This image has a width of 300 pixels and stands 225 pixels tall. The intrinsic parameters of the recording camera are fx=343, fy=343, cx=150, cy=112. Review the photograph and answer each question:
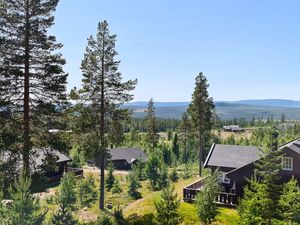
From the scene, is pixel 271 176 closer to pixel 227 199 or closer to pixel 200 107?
pixel 227 199

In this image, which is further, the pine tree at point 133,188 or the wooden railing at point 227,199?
the pine tree at point 133,188

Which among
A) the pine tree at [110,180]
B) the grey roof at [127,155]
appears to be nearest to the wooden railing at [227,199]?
the pine tree at [110,180]

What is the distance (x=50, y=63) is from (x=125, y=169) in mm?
60609

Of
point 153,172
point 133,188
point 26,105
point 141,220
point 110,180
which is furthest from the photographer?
point 153,172

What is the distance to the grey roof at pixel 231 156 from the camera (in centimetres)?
3831

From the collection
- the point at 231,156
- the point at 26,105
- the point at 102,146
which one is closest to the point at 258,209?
the point at 102,146

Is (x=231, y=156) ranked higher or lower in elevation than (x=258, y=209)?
higher

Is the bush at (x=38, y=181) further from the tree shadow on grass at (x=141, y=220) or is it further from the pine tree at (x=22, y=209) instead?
the tree shadow on grass at (x=141, y=220)

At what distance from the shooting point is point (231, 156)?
3984 centimetres

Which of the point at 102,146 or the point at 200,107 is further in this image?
the point at 200,107

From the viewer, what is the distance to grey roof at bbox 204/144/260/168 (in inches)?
1508

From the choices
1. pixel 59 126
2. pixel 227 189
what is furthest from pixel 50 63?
pixel 227 189

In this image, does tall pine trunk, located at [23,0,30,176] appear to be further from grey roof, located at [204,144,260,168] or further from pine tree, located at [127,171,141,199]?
pine tree, located at [127,171,141,199]

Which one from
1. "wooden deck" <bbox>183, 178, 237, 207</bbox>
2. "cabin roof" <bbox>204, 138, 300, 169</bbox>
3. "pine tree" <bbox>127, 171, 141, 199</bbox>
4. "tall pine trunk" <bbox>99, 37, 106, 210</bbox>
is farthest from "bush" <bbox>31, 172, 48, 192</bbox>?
"pine tree" <bbox>127, 171, 141, 199</bbox>
